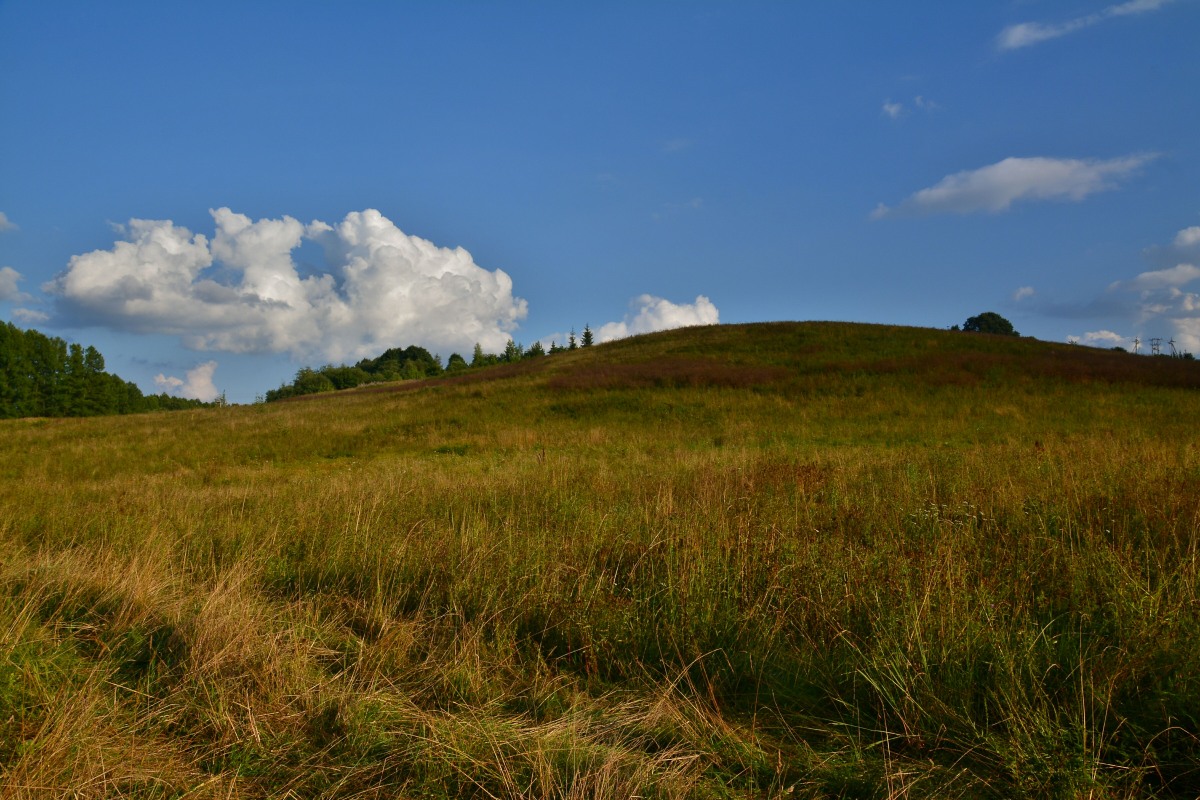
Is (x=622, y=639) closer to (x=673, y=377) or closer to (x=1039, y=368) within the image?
(x=673, y=377)

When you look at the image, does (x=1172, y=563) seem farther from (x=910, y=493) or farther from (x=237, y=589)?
(x=237, y=589)

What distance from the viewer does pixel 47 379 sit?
242 ft

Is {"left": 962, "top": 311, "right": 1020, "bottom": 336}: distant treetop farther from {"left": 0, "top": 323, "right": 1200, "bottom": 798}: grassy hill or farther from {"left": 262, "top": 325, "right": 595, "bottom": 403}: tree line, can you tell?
{"left": 0, "top": 323, "right": 1200, "bottom": 798}: grassy hill

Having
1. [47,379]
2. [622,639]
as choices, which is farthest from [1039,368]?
[47,379]

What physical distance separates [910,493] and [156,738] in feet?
22.8

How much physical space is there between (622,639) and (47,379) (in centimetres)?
9835

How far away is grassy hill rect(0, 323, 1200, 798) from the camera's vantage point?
2494 millimetres

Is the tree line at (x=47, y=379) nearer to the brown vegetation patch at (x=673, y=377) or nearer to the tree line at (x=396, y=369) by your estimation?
the tree line at (x=396, y=369)

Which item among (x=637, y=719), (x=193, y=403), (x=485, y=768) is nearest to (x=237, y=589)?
(x=485, y=768)

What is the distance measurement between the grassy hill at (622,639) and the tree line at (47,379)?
83.7 m

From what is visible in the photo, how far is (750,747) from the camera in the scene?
2.62 meters

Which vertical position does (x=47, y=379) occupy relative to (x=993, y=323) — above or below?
below

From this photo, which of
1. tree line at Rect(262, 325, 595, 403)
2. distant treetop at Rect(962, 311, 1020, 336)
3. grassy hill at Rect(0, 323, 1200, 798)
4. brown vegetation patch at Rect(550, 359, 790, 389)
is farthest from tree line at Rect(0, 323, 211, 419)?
distant treetop at Rect(962, 311, 1020, 336)

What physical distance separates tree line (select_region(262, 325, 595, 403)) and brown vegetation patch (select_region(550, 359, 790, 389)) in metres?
41.2
